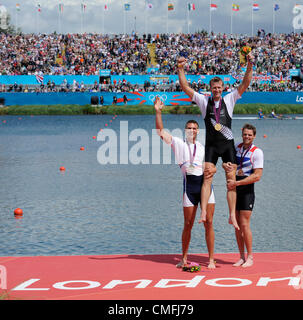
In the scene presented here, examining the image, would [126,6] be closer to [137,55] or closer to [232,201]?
[137,55]

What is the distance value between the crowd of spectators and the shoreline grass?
197 cm

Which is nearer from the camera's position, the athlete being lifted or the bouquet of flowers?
the bouquet of flowers

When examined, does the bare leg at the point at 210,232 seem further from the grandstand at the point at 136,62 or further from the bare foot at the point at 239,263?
the grandstand at the point at 136,62

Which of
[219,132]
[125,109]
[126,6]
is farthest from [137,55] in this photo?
[219,132]

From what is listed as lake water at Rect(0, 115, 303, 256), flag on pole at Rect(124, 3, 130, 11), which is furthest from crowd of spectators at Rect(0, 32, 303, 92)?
lake water at Rect(0, 115, 303, 256)

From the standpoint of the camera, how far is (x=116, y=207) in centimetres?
1245

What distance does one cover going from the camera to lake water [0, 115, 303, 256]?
9.23 m

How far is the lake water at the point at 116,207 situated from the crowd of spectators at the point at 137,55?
3298 centimetres

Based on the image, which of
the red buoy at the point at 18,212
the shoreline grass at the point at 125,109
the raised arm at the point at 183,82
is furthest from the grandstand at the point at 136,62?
the raised arm at the point at 183,82

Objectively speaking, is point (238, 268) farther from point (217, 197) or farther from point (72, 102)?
point (72, 102)

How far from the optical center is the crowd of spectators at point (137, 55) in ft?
180

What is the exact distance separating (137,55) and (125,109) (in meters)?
9.66

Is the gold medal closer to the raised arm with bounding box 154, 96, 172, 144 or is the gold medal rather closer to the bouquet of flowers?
the raised arm with bounding box 154, 96, 172, 144

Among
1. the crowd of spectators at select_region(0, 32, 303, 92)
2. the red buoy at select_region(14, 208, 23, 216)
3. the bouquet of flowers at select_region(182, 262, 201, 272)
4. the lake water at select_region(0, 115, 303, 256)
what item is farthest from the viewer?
the crowd of spectators at select_region(0, 32, 303, 92)
